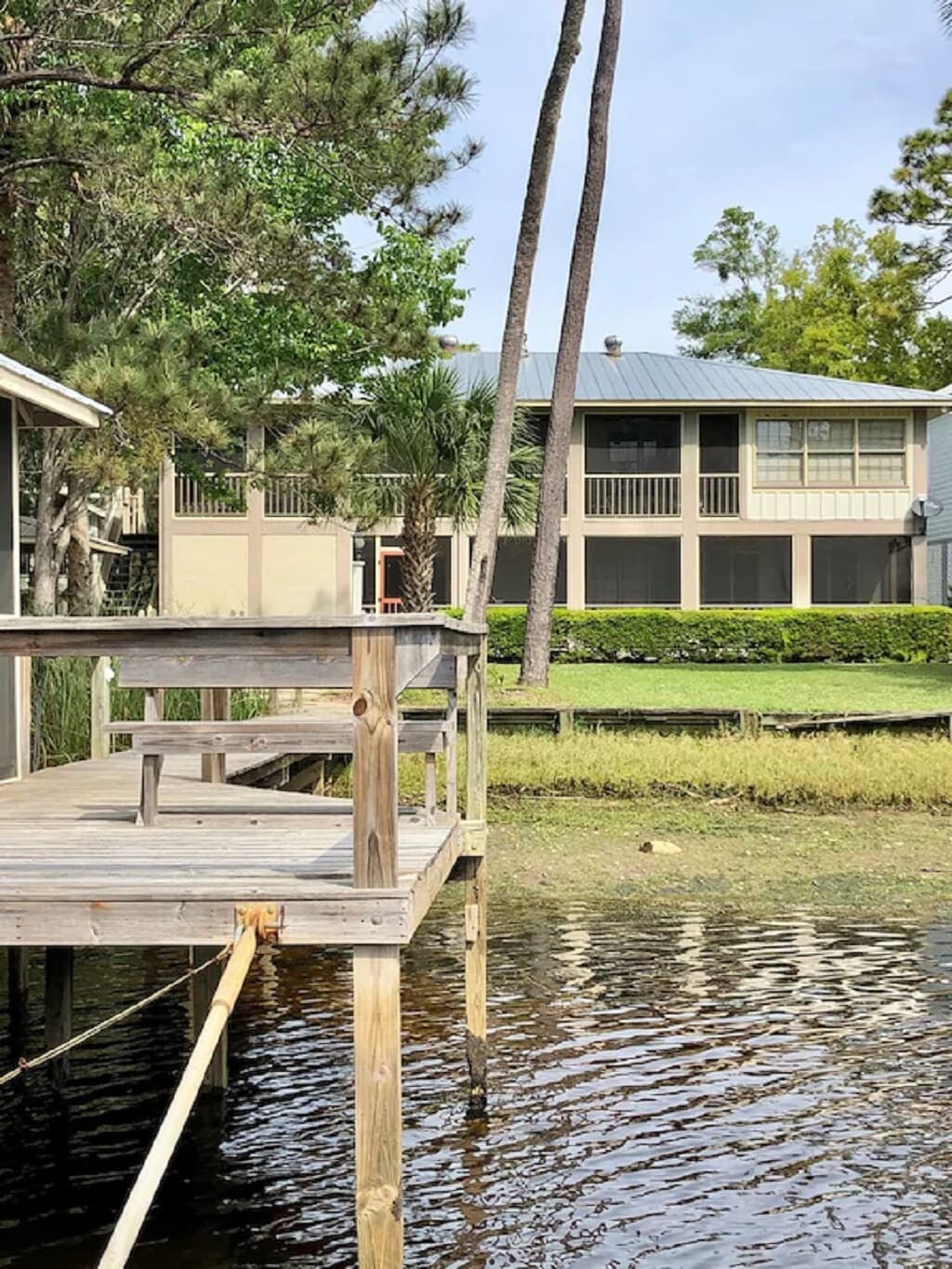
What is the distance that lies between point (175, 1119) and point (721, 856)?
34.0 ft

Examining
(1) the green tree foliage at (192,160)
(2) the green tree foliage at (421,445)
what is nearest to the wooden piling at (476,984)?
(1) the green tree foliage at (192,160)

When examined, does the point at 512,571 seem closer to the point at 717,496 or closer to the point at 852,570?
the point at 717,496

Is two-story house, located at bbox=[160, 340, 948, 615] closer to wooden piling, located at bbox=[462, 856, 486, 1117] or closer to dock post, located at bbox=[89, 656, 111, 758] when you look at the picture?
dock post, located at bbox=[89, 656, 111, 758]

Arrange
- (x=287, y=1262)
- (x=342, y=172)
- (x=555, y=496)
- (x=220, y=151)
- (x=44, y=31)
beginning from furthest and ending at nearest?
(x=555, y=496), (x=220, y=151), (x=342, y=172), (x=44, y=31), (x=287, y=1262)

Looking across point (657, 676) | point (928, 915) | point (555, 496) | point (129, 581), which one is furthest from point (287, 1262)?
point (129, 581)

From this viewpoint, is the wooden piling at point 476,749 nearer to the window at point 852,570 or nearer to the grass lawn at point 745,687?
the grass lawn at point 745,687

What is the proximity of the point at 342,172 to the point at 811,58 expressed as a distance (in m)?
28.1

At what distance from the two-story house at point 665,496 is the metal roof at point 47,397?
67.6ft

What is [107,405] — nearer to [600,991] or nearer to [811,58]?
[600,991]

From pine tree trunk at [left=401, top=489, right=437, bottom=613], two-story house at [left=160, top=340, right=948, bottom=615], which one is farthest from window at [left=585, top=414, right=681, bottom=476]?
pine tree trunk at [left=401, top=489, right=437, bottom=613]

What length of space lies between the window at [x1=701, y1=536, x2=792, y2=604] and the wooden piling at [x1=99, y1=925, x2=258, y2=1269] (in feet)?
113

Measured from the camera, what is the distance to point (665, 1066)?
8.60 m

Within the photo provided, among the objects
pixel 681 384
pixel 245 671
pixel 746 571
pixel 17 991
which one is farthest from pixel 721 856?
pixel 746 571

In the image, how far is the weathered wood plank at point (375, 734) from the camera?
201 inches
